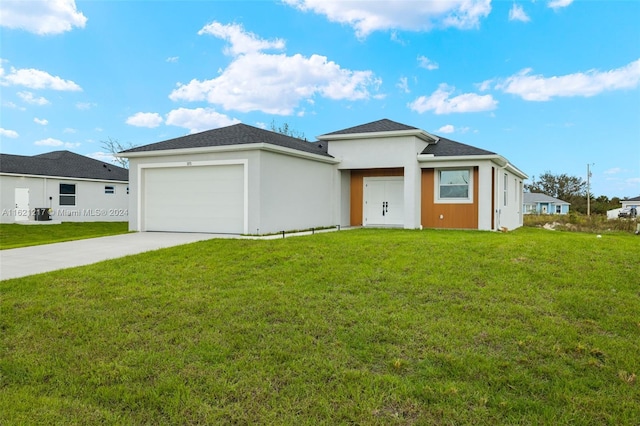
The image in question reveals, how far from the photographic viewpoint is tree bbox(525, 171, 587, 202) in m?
57.6

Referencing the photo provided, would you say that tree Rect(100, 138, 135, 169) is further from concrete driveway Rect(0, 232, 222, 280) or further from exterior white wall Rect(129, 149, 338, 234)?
concrete driveway Rect(0, 232, 222, 280)

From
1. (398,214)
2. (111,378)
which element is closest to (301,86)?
(398,214)

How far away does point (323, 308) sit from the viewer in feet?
17.7

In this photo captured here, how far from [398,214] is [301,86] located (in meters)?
Answer: 10.3

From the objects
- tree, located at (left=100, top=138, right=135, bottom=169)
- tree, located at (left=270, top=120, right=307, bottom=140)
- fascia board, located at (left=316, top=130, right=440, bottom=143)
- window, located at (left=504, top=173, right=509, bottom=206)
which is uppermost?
tree, located at (left=270, top=120, right=307, bottom=140)

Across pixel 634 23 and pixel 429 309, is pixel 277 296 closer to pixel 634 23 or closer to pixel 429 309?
pixel 429 309

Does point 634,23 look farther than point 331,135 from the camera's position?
No

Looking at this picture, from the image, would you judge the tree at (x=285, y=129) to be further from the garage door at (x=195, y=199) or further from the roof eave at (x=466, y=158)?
the garage door at (x=195, y=199)

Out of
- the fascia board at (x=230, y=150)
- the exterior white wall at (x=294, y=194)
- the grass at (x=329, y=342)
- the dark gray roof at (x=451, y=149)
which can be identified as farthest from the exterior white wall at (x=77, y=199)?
the dark gray roof at (x=451, y=149)

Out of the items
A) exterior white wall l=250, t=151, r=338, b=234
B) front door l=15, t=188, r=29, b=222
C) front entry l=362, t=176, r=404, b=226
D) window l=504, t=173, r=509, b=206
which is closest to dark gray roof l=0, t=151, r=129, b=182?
front door l=15, t=188, r=29, b=222

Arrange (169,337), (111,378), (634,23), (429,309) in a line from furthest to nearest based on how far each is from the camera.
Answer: (634,23)
(429,309)
(169,337)
(111,378)

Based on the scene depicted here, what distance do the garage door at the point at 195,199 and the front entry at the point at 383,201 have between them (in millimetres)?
6123

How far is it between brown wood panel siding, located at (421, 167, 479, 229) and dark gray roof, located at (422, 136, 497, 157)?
66 centimetres

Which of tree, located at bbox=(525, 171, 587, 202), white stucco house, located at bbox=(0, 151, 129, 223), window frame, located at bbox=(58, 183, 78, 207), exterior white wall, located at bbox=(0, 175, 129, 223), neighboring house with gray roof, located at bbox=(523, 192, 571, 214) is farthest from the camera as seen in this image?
tree, located at bbox=(525, 171, 587, 202)
